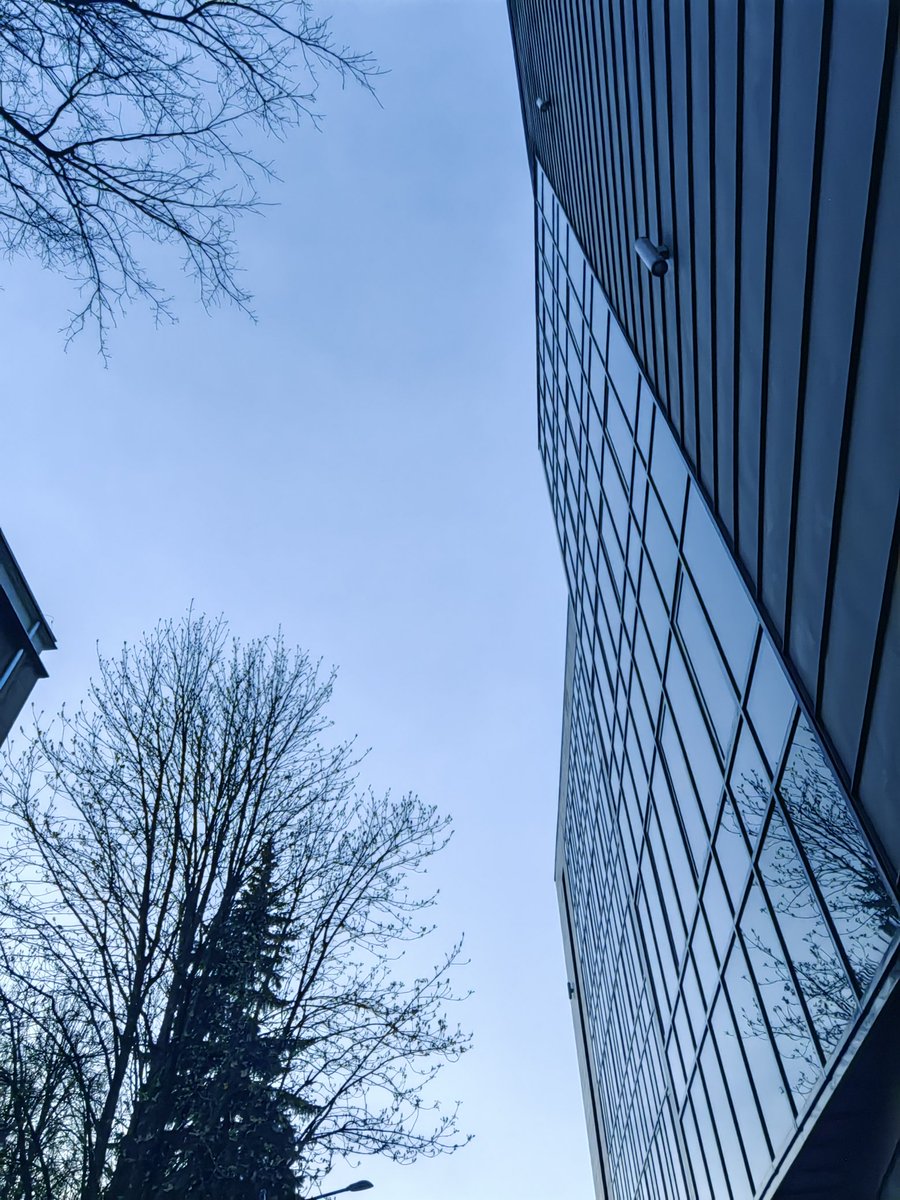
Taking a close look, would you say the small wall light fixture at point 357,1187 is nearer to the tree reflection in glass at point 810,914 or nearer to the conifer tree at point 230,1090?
the conifer tree at point 230,1090

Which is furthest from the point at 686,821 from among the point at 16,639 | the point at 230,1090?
the point at 16,639

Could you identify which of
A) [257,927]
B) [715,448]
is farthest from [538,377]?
[257,927]

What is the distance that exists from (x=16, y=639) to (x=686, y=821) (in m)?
11.7

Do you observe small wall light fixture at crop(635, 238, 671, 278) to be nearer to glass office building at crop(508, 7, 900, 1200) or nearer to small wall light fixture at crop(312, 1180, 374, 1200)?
glass office building at crop(508, 7, 900, 1200)

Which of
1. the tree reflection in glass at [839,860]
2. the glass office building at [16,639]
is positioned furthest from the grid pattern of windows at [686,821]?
the glass office building at [16,639]

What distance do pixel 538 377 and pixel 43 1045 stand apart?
88.0ft

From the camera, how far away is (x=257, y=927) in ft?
30.2

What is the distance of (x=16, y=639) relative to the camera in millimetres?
12891

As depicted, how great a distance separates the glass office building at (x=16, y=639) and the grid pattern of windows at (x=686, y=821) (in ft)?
35.1

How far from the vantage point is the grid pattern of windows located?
26.8 feet

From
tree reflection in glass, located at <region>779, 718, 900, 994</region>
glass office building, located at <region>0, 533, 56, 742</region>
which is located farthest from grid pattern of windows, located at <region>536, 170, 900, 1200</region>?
glass office building, located at <region>0, 533, 56, 742</region>

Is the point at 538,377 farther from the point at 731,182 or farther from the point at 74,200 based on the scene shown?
the point at 74,200

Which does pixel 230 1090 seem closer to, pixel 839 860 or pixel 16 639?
pixel 839 860

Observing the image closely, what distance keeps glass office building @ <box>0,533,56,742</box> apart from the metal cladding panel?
424 inches
